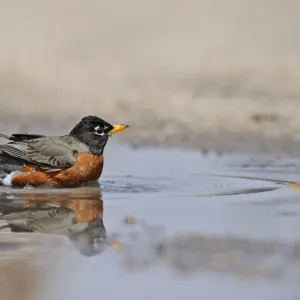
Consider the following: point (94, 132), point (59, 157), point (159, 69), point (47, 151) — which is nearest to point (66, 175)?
point (59, 157)

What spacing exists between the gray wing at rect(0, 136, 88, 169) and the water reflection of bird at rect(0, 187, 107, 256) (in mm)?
840

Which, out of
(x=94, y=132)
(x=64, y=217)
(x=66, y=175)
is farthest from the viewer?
(x=94, y=132)

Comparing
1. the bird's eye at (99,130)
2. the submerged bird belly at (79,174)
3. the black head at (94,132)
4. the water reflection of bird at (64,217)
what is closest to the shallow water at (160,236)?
the water reflection of bird at (64,217)

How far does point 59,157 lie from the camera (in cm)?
1112

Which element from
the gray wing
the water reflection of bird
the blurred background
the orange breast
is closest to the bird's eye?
the gray wing

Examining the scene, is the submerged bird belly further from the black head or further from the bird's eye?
the bird's eye

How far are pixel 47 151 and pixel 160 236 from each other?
12.8ft

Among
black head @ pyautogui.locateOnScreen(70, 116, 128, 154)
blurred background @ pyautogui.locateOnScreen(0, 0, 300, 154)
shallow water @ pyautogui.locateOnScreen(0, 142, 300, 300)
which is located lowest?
shallow water @ pyautogui.locateOnScreen(0, 142, 300, 300)

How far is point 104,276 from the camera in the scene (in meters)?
6.28

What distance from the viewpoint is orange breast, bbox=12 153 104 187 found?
36.1 feet

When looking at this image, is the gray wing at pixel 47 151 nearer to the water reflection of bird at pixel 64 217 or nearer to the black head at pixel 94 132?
the black head at pixel 94 132

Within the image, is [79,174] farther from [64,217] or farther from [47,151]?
[64,217]

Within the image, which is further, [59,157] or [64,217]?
[59,157]

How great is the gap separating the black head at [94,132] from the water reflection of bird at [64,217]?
116 centimetres
